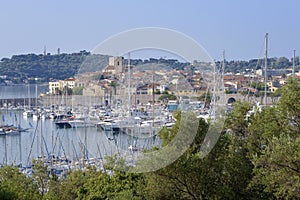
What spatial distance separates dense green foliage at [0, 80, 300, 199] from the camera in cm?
623

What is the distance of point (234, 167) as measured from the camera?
7.24 m

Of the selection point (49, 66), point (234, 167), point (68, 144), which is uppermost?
point (49, 66)

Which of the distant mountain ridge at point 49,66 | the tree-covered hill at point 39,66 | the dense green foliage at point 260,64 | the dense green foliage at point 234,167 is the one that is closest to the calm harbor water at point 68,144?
the dense green foliage at point 234,167

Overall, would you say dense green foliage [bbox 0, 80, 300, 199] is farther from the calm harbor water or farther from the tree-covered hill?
the tree-covered hill

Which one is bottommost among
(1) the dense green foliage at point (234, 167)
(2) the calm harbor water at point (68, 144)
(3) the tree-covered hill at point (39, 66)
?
(2) the calm harbor water at point (68, 144)

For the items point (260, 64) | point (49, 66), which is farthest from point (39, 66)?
point (260, 64)

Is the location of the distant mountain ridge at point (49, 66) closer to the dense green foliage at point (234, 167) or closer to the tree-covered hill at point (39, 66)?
the tree-covered hill at point (39, 66)

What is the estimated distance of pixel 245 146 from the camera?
7.76 meters

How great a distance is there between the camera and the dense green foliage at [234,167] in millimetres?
6227

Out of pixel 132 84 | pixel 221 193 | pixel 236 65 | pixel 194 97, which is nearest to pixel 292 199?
pixel 221 193

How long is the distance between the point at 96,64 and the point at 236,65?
29.5 meters

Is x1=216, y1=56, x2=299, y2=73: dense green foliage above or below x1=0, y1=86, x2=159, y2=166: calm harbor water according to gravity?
above

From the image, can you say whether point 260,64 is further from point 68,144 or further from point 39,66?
point 68,144

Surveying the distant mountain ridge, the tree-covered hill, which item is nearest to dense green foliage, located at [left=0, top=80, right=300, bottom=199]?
the distant mountain ridge
